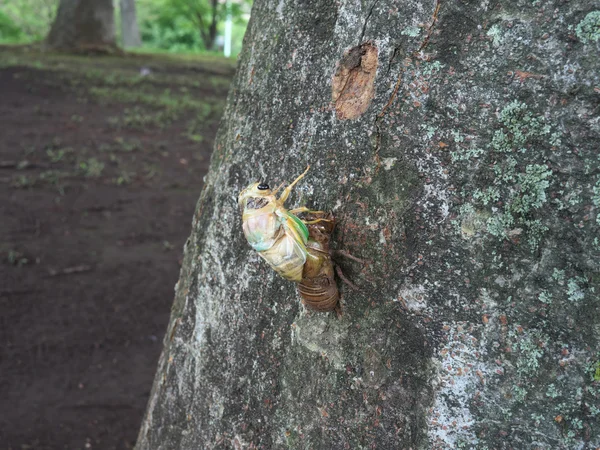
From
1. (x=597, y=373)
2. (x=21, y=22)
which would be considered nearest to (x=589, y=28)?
(x=597, y=373)

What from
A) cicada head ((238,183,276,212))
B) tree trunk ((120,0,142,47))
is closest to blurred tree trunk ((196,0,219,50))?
tree trunk ((120,0,142,47))

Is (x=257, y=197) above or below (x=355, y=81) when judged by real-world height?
below

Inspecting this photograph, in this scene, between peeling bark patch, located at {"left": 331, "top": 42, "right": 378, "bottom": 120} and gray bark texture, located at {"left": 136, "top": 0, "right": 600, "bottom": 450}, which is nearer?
gray bark texture, located at {"left": 136, "top": 0, "right": 600, "bottom": 450}

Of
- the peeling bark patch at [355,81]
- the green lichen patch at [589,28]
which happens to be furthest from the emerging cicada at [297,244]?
the green lichen patch at [589,28]

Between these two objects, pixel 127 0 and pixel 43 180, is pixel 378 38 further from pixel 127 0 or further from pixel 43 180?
pixel 127 0

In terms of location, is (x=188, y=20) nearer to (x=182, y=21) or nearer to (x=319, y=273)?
(x=182, y=21)

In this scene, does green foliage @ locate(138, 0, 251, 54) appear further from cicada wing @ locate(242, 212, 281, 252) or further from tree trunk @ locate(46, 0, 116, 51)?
cicada wing @ locate(242, 212, 281, 252)
